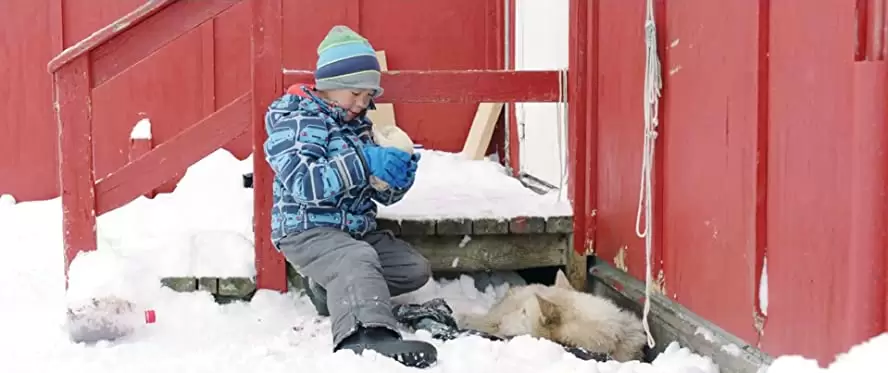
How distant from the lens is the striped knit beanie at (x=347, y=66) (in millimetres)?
Result: 3064

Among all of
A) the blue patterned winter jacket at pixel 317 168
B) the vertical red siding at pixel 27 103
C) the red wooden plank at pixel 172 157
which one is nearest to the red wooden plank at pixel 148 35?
the red wooden plank at pixel 172 157

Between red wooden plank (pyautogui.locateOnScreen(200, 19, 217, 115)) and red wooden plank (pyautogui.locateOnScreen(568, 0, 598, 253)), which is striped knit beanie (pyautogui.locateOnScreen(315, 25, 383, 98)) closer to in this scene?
red wooden plank (pyautogui.locateOnScreen(568, 0, 598, 253))

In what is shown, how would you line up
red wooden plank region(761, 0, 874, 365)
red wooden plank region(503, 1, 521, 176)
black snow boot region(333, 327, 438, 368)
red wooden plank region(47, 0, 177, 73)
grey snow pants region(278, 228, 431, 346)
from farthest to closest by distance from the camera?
red wooden plank region(503, 1, 521, 176)
red wooden plank region(47, 0, 177, 73)
grey snow pants region(278, 228, 431, 346)
black snow boot region(333, 327, 438, 368)
red wooden plank region(761, 0, 874, 365)

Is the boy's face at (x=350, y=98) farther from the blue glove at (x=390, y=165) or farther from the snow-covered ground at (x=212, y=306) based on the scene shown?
the snow-covered ground at (x=212, y=306)

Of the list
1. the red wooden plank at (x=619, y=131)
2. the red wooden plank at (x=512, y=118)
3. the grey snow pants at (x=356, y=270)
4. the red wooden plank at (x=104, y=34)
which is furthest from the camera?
the red wooden plank at (x=512, y=118)

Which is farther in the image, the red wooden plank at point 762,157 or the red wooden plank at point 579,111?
the red wooden plank at point 579,111

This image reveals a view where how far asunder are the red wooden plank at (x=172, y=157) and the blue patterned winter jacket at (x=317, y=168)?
1.01 feet

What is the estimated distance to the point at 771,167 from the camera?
2.08 meters

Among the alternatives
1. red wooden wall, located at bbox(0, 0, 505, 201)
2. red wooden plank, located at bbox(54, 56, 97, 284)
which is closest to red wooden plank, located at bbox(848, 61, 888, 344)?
red wooden plank, located at bbox(54, 56, 97, 284)

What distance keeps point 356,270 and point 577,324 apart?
76cm

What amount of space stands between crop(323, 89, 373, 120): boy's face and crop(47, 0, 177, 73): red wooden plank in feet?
2.46

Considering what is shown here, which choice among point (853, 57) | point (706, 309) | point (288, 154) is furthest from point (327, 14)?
point (853, 57)

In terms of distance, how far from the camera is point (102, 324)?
9.30 ft

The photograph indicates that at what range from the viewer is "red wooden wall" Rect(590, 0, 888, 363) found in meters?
1.68
